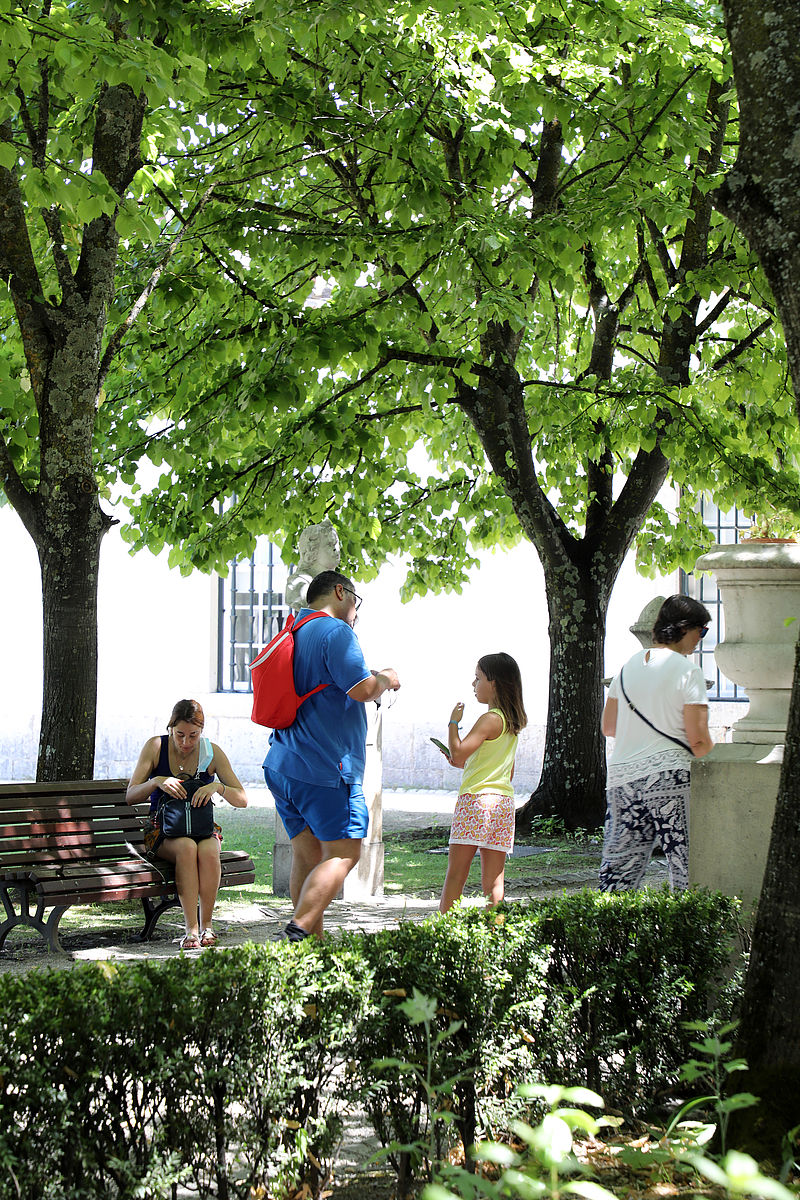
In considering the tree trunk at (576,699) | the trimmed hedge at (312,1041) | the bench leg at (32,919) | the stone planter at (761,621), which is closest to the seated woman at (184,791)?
the bench leg at (32,919)

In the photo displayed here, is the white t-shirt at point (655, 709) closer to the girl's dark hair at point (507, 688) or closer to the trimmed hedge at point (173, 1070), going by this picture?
the girl's dark hair at point (507, 688)

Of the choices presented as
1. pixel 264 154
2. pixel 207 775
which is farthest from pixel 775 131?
pixel 264 154

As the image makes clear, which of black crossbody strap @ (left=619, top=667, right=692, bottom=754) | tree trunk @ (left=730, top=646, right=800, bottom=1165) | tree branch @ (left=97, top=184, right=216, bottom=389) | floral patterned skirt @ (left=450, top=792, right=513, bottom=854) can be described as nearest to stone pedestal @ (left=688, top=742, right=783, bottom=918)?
black crossbody strap @ (left=619, top=667, right=692, bottom=754)

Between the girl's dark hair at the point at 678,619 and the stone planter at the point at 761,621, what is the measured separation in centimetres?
13

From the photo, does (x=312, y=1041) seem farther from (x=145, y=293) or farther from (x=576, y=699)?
(x=576, y=699)

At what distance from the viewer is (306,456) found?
9.64 m

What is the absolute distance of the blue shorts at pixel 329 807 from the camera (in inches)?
199

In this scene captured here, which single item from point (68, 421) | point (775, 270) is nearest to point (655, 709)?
point (775, 270)

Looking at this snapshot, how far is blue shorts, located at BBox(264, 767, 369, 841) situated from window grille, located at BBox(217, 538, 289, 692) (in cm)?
1203

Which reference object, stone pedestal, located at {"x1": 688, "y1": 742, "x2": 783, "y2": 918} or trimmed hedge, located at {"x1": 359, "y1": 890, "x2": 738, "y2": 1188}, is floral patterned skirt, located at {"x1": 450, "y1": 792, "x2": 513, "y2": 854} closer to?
stone pedestal, located at {"x1": 688, "y1": 742, "x2": 783, "y2": 918}

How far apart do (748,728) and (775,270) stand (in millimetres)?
2209

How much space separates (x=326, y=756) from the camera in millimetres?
5074

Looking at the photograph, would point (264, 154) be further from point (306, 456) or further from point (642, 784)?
point (642, 784)

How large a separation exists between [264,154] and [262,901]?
5.25 meters
